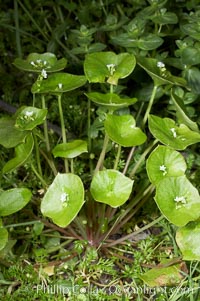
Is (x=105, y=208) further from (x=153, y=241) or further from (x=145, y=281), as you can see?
(x=145, y=281)

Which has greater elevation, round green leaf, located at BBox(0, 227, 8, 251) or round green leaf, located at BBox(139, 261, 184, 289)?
round green leaf, located at BBox(0, 227, 8, 251)

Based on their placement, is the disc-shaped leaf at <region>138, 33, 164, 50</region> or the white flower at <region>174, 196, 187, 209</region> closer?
the white flower at <region>174, 196, 187, 209</region>

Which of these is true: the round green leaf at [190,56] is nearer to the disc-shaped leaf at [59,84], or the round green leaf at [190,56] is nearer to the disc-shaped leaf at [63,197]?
the disc-shaped leaf at [59,84]

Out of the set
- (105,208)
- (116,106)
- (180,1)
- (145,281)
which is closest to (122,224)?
(105,208)

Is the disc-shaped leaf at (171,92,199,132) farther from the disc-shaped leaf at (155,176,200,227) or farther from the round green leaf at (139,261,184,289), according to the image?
the round green leaf at (139,261,184,289)

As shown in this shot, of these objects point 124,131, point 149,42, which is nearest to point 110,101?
point 124,131

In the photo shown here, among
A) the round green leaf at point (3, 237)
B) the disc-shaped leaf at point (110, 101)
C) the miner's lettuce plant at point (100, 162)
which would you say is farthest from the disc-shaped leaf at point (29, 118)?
the round green leaf at point (3, 237)

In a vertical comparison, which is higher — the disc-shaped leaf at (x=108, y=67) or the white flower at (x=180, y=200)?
the disc-shaped leaf at (x=108, y=67)

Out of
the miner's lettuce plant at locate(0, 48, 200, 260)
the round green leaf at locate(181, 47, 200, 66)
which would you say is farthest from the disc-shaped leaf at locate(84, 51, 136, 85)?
the round green leaf at locate(181, 47, 200, 66)
